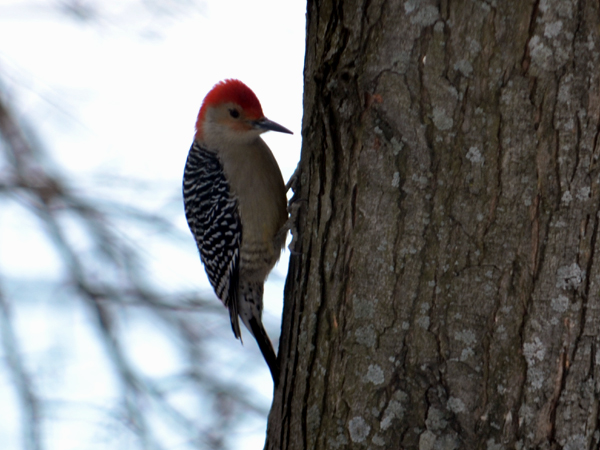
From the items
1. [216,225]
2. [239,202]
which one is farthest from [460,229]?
[216,225]

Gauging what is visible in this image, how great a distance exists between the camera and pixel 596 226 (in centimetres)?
220

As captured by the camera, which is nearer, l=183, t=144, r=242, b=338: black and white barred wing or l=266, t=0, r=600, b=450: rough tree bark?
l=266, t=0, r=600, b=450: rough tree bark

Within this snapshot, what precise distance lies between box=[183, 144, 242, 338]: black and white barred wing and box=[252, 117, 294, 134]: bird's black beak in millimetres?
405

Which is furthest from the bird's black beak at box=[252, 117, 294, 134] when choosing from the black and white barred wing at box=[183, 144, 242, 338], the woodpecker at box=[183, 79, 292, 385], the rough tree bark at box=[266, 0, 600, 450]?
the rough tree bark at box=[266, 0, 600, 450]

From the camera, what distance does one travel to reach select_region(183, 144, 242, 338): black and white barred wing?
4.58m

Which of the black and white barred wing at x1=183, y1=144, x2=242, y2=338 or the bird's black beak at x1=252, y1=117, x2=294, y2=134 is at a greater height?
the bird's black beak at x1=252, y1=117, x2=294, y2=134

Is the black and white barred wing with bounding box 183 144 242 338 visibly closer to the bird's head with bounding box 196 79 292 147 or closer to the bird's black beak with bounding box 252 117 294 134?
the bird's head with bounding box 196 79 292 147

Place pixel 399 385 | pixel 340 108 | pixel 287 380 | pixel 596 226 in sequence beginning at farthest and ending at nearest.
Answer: pixel 287 380 < pixel 340 108 < pixel 399 385 < pixel 596 226

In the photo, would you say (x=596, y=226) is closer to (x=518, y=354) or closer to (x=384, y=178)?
(x=518, y=354)

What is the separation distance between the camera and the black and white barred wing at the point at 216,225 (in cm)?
458

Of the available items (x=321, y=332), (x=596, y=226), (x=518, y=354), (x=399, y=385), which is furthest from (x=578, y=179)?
(x=321, y=332)

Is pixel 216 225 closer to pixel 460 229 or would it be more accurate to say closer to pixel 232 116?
pixel 232 116

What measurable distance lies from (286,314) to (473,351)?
37.1 inches

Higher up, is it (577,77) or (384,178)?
(577,77)
